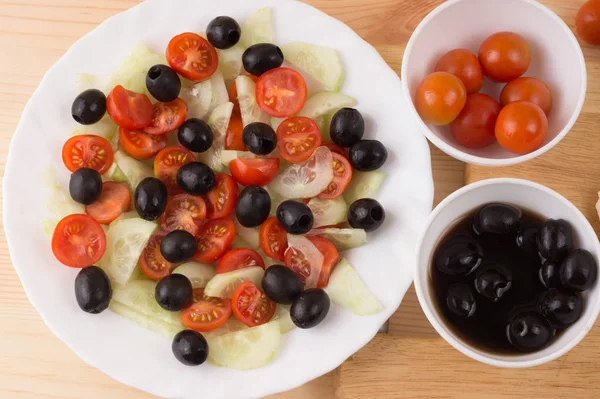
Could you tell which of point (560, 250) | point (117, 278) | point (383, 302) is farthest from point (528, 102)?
point (117, 278)

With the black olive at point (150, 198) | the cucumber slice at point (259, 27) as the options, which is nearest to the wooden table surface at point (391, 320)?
the cucumber slice at point (259, 27)

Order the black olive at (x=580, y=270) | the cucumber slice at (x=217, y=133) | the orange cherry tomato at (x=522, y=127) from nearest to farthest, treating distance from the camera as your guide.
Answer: the black olive at (x=580, y=270) < the orange cherry tomato at (x=522, y=127) < the cucumber slice at (x=217, y=133)

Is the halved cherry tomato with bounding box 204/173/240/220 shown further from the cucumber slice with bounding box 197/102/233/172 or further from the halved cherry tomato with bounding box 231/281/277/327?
the halved cherry tomato with bounding box 231/281/277/327

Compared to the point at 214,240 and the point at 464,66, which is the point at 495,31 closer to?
the point at 464,66

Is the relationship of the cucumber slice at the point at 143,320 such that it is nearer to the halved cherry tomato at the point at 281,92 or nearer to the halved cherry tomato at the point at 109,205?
the halved cherry tomato at the point at 109,205

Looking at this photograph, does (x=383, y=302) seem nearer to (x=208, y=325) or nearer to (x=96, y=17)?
(x=208, y=325)

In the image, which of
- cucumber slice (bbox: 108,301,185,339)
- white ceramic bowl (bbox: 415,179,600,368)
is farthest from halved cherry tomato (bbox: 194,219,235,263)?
white ceramic bowl (bbox: 415,179,600,368)
